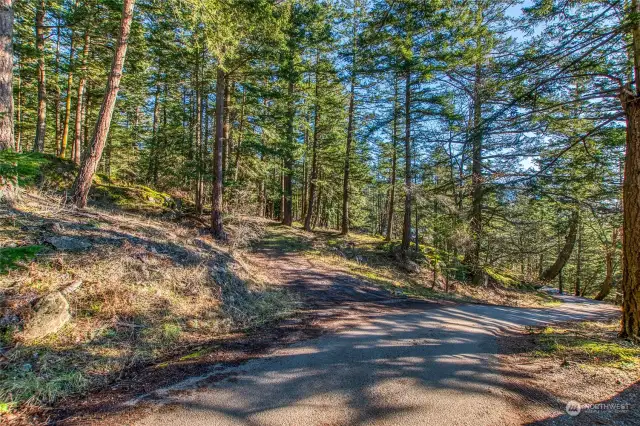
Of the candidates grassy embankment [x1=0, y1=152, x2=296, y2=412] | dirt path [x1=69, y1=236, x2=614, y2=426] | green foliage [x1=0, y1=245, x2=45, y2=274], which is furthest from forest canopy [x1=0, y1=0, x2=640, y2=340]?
green foliage [x1=0, y1=245, x2=45, y2=274]

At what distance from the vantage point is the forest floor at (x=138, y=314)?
9.64 ft

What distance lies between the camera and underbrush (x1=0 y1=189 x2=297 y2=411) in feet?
10.3

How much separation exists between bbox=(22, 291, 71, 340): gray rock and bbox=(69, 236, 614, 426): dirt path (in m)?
1.80

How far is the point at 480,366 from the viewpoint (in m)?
3.90

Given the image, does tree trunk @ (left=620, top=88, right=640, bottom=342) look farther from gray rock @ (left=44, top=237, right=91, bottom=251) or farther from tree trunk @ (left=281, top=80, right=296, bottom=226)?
tree trunk @ (left=281, top=80, right=296, bottom=226)

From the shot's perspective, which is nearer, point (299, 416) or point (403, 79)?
point (299, 416)

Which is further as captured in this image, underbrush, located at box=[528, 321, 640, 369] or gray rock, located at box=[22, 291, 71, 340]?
underbrush, located at box=[528, 321, 640, 369]

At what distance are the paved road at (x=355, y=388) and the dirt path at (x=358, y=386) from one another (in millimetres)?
10

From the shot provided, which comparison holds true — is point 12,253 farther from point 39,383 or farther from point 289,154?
point 289,154

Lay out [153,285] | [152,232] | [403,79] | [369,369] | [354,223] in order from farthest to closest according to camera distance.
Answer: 1. [354,223]
2. [403,79]
3. [152,232]
4. [153,285]
5. [369,369]

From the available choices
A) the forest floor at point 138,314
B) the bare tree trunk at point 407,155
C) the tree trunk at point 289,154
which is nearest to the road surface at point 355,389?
the forest floor at point 138,314

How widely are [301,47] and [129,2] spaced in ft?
34.0

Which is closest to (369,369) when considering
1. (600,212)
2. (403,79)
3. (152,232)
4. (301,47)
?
(152,232)

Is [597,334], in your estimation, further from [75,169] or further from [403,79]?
[75,169]
